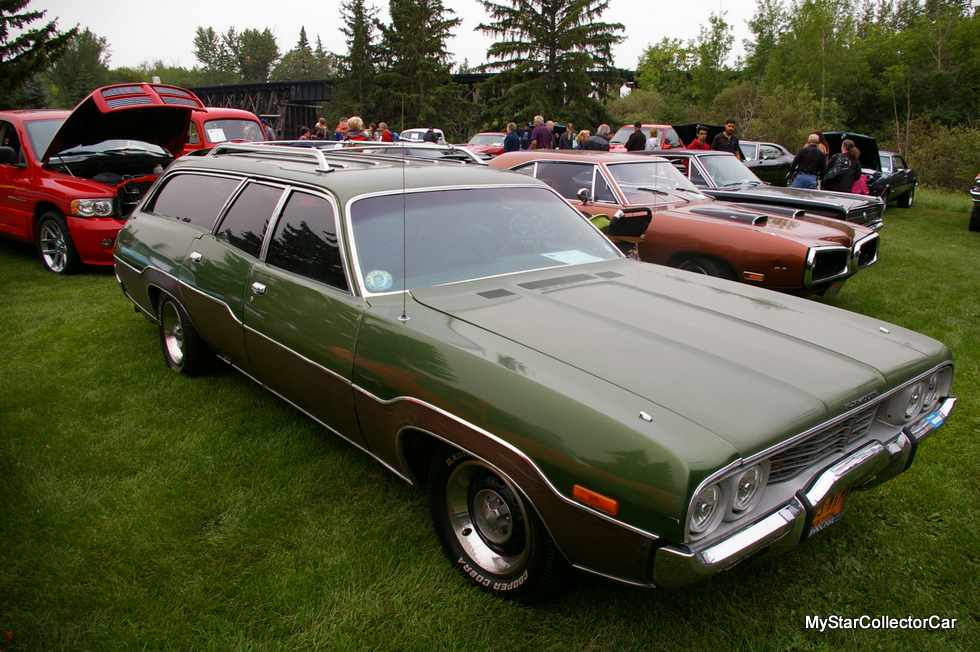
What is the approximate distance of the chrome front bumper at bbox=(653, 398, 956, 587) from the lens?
6.06 feet

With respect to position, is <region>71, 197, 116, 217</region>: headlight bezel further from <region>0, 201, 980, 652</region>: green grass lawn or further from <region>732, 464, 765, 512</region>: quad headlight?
<region>732, 464, 765, 512</region>: quad headlight

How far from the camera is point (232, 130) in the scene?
1043 centimetres

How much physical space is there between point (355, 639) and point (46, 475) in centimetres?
207

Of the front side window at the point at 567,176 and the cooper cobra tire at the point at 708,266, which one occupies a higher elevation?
the front side window at the point at 567,176

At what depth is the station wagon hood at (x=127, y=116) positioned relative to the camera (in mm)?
6562

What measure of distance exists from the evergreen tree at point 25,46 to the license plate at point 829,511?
107 feet

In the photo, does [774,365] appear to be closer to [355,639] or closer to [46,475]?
[355,639]

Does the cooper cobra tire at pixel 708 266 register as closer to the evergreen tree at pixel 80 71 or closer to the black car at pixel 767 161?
the black car at pixel 767 161

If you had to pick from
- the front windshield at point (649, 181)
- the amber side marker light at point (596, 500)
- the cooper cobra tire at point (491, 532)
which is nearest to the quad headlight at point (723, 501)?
the amber side marker light at point (596, 500)

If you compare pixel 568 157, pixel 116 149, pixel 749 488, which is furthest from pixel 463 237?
pixel 116 149

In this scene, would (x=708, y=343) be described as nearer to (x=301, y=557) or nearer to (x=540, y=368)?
(x=540, y=368)

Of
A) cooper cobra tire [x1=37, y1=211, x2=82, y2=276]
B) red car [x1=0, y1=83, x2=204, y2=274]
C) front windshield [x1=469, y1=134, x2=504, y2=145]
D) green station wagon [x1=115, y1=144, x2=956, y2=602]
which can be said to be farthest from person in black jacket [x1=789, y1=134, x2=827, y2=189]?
front windshield [x1=469, y1=134, x2=504, y2=145]

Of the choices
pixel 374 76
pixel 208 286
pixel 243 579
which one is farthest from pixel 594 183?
pixel 374 76

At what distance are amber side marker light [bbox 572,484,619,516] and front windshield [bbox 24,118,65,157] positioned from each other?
8.10 metres
